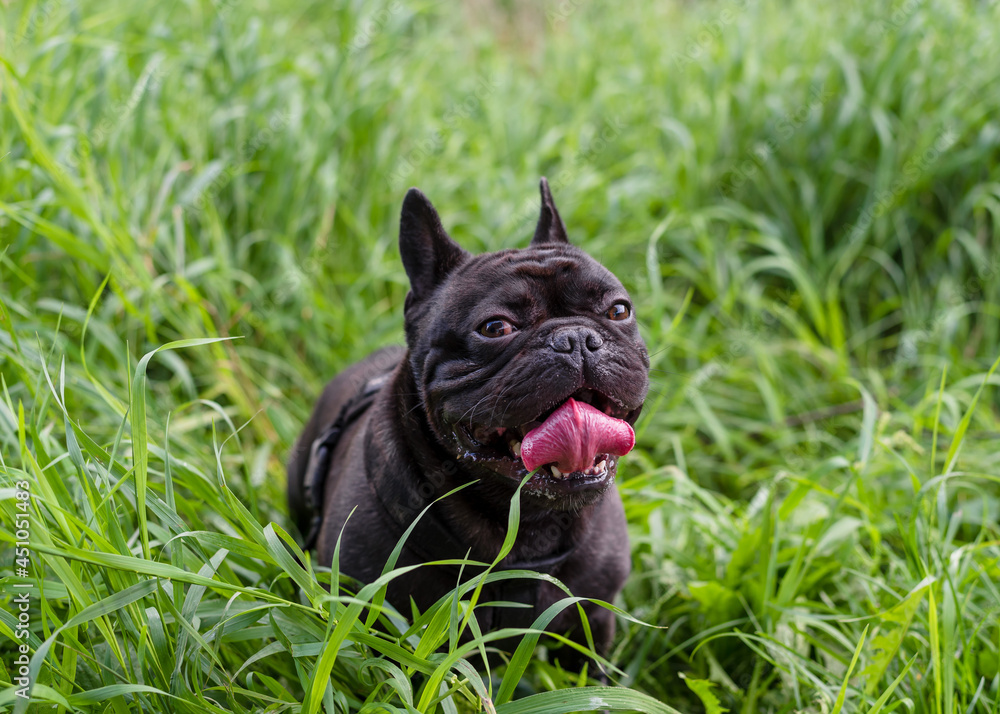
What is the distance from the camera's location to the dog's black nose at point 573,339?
192 centimetres

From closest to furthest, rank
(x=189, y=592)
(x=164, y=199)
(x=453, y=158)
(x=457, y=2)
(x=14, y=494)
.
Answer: (x=14, y=494)
(x=189, y=592)
(x=164, y=199)
(x=453, y=158)
(x=457, y=2)

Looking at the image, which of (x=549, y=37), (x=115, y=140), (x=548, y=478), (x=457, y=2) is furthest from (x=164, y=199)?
(x=457, y=2)

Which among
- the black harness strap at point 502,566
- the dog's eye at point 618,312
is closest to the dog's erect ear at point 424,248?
the dog's eye at point 618,312

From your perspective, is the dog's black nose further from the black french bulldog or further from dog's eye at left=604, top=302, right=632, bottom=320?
dog's eye at left=604, top=302, right=632, bottom=320

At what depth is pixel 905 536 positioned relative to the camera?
2357mm

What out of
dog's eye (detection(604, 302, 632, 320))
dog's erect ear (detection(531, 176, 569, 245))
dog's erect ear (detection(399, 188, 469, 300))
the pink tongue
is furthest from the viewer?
dog's erect ear (detection(531, 176, 569, 245))

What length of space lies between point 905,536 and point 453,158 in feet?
11.7

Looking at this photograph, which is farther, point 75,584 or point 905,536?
point 905,536

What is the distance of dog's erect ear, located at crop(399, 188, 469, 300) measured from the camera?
234 cm

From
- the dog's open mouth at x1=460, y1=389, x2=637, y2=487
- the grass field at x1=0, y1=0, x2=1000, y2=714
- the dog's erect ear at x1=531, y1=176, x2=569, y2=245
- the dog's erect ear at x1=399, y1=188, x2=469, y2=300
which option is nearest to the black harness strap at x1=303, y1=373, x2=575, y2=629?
the grass field at x1=0, y1=0, x2=1000, y2=714

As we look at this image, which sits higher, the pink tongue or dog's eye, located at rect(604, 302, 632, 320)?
dog's eye, located at rect(604, 302, 632, 320)

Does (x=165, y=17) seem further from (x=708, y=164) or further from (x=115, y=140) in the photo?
(x=708, y=164)

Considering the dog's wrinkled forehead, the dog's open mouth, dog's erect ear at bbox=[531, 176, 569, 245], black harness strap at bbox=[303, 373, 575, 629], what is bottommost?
black harness strap at bbox=[303, 373, 575, 629]

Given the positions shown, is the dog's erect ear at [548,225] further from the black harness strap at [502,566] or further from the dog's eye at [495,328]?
the black harness strap at [502,566]
